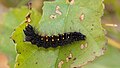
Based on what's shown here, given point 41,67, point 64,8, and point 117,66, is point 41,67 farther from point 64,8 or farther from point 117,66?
point 117,66

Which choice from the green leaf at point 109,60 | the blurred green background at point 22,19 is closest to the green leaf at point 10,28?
the blurred green background at point 22,19

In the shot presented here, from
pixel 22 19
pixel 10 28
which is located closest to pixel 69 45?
pixel 22 19

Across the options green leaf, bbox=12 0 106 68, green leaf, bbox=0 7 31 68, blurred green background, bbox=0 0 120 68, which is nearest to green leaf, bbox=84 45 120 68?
blurred green background, bbox=0 0 120 68

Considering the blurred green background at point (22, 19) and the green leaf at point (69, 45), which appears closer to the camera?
the green leaf at point (69, 45)

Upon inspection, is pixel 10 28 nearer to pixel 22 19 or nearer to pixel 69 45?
pixel 22 19

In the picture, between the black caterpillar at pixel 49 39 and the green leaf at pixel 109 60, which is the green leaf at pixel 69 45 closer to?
the black caterpillar at pixel 49 39

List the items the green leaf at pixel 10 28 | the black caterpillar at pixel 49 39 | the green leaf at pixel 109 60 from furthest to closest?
the green leaf at pixel 109 60 → the green leaf at pixel 10 28 → the black caterpillar at pixel 49 39

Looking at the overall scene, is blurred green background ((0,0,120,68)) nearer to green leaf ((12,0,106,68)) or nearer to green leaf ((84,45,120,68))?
→ green leaf ((84,45,120,68))
